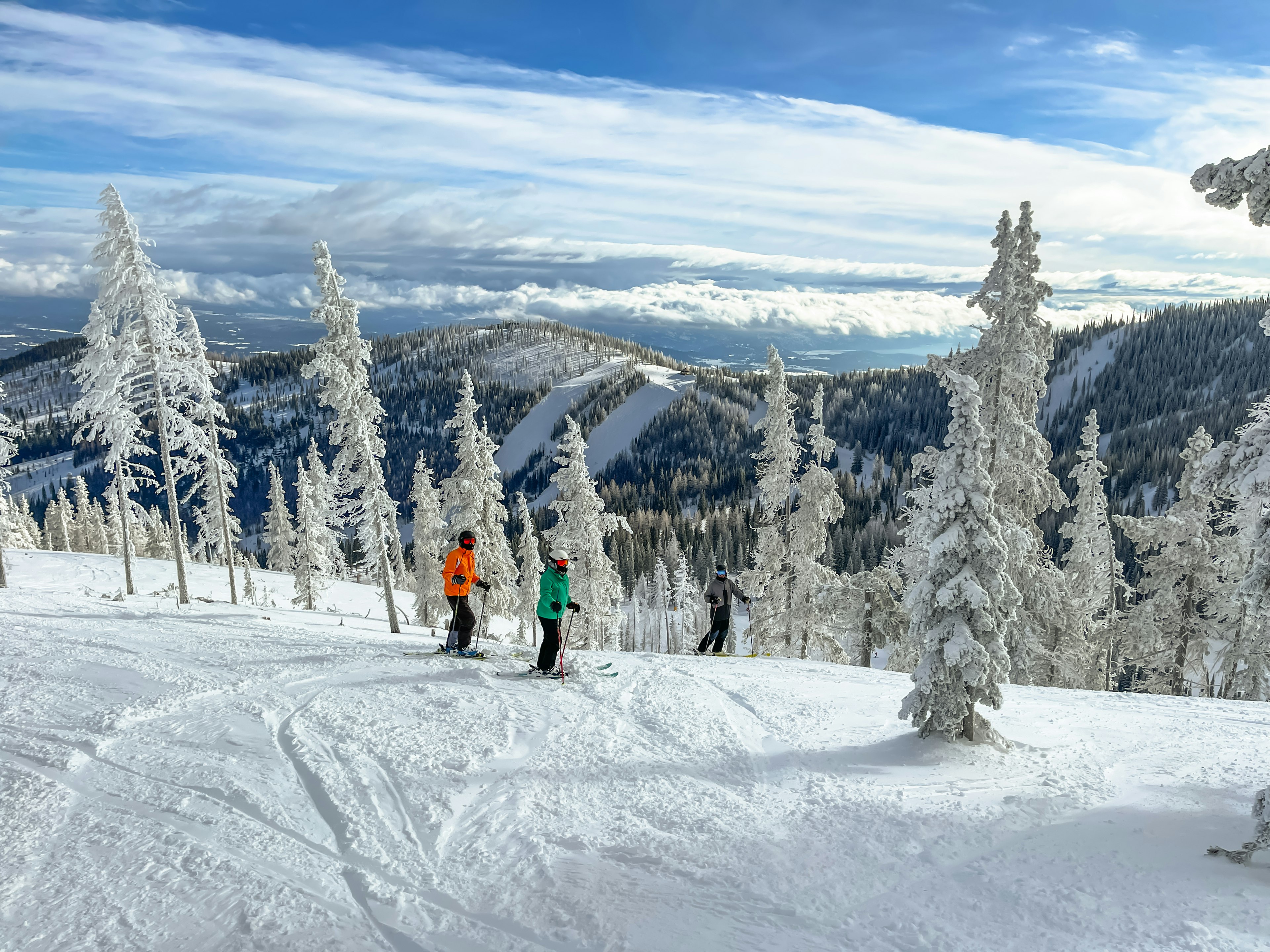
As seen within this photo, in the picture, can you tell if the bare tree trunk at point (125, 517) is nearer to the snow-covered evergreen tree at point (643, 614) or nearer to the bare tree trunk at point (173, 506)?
the bare tree trunk at point (173, 506)

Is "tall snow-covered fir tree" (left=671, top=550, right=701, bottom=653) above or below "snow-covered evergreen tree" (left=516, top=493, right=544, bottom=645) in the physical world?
below

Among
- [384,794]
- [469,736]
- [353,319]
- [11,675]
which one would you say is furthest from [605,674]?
[353,319]

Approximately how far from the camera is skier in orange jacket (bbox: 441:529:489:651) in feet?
42.2

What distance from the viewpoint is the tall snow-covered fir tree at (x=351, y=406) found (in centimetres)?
2083

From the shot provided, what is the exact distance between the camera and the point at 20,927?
5242 mm

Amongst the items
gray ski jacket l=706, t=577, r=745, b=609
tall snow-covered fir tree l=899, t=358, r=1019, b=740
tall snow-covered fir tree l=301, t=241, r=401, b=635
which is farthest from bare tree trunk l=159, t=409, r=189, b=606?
tall snow-covered fir tree l=899, t=358, r=1019, b=740

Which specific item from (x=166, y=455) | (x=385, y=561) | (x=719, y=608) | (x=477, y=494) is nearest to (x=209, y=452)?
(x=166, y=455)

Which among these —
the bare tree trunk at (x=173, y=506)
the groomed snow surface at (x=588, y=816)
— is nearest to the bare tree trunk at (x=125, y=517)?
the bare tree trunk at (x=173, y=506)

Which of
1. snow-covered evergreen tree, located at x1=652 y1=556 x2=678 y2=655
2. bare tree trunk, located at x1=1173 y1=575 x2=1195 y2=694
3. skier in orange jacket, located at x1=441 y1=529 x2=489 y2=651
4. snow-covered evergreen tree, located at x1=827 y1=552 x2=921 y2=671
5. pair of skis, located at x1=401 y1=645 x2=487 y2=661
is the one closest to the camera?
skier in orange jacket, located at x1=441 y1=529 x2=489 y2=651

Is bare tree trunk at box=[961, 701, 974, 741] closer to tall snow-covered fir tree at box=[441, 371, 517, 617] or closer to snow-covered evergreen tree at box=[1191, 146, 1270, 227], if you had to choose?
snow-covered evergreen tree at box=[1191, 146, 1270, 227]

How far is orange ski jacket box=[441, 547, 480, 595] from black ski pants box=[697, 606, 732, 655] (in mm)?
6801

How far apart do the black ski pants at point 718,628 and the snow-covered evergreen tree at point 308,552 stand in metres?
33.9

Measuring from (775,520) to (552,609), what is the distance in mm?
18742

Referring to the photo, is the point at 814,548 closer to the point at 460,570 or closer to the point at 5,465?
the point at 460,570
